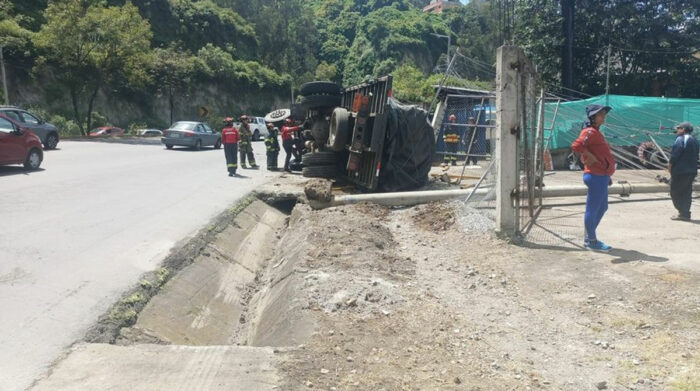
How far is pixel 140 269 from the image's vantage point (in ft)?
19.7

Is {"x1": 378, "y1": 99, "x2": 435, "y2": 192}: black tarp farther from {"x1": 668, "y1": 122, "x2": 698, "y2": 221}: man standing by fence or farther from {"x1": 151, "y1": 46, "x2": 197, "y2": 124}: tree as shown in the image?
{"x1": 151, "y1": 46, "x2": 197, "y2": 124}: tree

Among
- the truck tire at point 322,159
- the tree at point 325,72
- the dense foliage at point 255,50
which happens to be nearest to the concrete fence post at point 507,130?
the truck tire at point 322,159

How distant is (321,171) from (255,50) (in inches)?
2475

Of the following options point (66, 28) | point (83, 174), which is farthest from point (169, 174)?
point (66, 28)

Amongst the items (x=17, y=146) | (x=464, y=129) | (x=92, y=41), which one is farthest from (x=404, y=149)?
(x=92, y=41)

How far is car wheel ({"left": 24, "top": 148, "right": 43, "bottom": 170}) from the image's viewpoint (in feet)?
44.1

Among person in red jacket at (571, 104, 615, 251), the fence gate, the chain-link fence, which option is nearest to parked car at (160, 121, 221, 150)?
the chain-link fence

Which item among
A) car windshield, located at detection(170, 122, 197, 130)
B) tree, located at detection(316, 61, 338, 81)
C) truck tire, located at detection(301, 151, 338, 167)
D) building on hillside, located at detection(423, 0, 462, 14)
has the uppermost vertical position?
building on hillside, located at detection(423, 0, 462, 14)

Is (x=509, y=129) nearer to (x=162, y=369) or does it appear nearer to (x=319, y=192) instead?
(x=319, y=192)

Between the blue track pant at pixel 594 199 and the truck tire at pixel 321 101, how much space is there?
8.19 m

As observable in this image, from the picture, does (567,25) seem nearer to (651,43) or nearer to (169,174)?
(651,43)

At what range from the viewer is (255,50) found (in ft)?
234

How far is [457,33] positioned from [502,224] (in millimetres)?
90671

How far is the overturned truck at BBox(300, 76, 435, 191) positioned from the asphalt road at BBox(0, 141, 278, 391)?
88.3 inches
